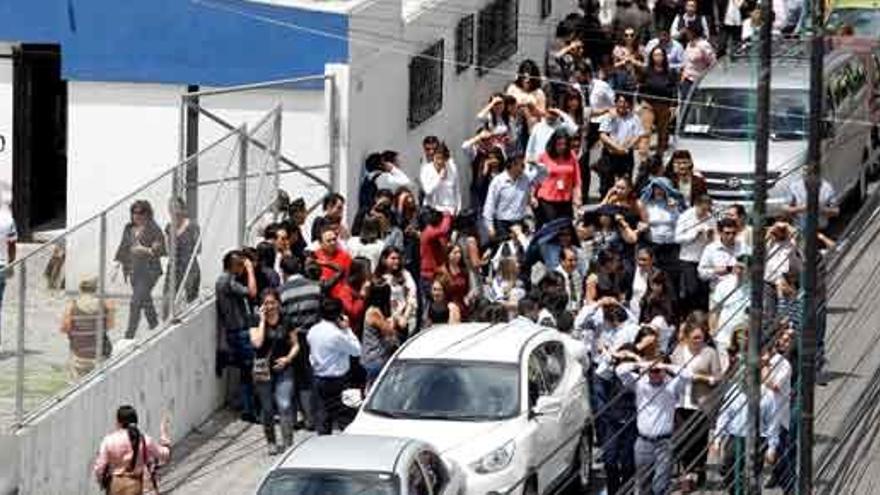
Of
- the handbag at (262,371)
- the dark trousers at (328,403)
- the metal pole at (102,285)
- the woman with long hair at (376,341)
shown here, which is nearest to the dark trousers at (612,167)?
the woman with long hair at (376,341)

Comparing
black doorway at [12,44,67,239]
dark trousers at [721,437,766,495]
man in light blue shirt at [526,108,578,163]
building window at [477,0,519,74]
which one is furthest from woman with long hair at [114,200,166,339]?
building window at [477,0,519,74]

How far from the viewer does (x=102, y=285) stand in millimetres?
28000

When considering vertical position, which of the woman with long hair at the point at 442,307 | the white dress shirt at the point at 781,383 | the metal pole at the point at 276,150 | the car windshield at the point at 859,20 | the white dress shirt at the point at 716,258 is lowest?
the white dress shirt at the point at 781,383

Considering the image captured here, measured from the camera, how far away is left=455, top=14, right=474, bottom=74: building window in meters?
37.5

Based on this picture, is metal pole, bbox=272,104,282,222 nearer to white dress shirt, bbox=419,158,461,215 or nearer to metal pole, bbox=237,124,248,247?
metal pole, bbox=237,124,248,247

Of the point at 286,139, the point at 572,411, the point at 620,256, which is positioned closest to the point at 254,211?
the point at 286,139

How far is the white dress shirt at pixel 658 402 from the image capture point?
26.1 meters

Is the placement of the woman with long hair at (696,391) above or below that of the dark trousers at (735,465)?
above

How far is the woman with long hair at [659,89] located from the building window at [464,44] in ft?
7.00

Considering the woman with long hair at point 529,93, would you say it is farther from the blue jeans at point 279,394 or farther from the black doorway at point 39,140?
the blue jeans at point 279,394

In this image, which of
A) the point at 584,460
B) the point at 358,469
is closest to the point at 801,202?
the point at 584,460

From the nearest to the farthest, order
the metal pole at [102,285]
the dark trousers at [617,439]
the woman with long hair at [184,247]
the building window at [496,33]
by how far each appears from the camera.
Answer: the dark trousers at [617,439]
the metal pole at [102,285]
the woman with long hair at [184,247]
the building window at [496,33]

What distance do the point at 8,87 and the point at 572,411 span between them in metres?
9.88

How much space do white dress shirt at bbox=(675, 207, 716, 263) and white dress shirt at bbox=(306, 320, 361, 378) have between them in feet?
14.2
